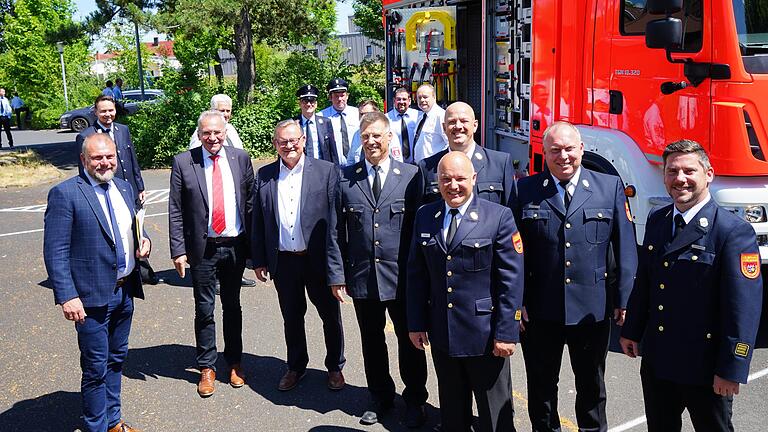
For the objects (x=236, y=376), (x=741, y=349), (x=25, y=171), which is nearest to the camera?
(x=741, y=349)

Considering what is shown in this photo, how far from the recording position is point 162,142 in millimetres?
16438

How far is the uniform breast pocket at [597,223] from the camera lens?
3646mm

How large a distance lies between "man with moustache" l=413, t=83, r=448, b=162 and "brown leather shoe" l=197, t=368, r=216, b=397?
3182 mm

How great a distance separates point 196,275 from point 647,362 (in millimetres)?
3166

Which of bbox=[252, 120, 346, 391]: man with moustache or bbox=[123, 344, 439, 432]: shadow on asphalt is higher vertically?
bbox=[252, 120, 346, 391]: man with moustache

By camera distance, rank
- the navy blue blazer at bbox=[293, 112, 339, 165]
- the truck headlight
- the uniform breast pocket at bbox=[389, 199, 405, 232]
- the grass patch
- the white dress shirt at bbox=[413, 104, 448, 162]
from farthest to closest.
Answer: the grass patch
the navy blue blazer at bbox=[293, 112, 339, 165]
the white dress shirt at bbox=[413, 104, 448, 162]
the truck headlight
the uniform breast pocket at bbox=[389, 199, 405, 232]

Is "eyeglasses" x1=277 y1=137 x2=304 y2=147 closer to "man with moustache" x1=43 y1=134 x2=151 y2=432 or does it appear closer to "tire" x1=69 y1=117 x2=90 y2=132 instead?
"man with moustache" x1=43 y1=134 x2=151 y2=432

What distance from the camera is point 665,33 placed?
196 inches

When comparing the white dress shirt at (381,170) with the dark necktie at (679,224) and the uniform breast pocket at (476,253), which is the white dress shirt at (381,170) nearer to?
the uniform breast pocket at (476,253)

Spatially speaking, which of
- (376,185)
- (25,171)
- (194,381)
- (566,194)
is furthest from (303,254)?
(25,171)

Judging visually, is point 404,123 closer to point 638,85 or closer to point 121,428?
point 638,85

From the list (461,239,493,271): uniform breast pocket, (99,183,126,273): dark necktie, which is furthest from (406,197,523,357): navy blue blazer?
(99,183,126,273): dark necktie

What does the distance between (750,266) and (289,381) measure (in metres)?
3.18

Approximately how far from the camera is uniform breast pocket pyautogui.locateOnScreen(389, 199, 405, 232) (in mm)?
4309
